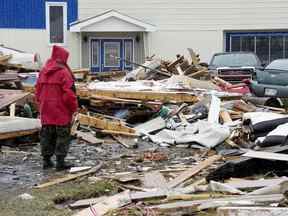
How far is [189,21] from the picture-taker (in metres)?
31.0

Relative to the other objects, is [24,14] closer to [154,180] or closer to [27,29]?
[27,29]

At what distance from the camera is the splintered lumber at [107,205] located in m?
6.81

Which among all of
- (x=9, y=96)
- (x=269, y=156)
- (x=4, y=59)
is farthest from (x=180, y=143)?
(x=4, y=59)

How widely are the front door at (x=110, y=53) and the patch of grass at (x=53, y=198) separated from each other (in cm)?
→ 2230

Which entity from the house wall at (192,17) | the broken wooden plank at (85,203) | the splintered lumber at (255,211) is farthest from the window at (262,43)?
the splintered lumber at (255,211)

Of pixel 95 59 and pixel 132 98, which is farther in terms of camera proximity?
pixel 95 59

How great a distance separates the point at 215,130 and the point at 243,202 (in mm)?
5431

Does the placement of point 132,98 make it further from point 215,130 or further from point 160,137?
point 215,130

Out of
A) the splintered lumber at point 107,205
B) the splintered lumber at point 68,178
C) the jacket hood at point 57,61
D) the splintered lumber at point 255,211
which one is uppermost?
the jacket hood at point 57,61

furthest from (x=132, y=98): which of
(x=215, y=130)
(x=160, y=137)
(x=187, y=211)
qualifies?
(x=187, y=211)

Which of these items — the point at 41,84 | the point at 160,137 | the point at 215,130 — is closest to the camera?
the point at 41,84

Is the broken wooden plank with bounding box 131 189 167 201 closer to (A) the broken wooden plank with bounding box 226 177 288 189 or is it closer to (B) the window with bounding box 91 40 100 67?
(A) the broken wooden plank with bounding box 226 177 288 189

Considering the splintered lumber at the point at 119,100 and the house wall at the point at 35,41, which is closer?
the splintered lumber at the point at 119,100

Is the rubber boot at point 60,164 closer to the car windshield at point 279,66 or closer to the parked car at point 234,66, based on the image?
the car windshield at point 279,66
